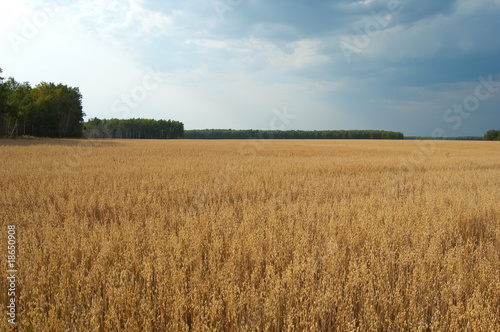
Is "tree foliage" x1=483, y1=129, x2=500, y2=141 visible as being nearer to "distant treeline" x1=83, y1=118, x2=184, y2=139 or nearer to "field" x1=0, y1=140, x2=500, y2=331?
"field" x1=0, y1=140, x2=500, y2=331

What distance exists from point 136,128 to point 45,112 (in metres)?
62.7

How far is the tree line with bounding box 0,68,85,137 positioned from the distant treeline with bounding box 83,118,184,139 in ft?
143

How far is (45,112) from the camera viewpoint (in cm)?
6350

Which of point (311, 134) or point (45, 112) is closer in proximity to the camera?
point (45, 112)

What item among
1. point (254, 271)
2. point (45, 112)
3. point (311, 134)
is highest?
point (311, 134)

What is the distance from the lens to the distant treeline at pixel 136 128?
12204cm

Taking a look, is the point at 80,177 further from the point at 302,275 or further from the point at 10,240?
the point at 302,275

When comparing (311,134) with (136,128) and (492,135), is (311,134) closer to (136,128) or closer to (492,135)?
(492,135)

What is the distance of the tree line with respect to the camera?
2293 inches

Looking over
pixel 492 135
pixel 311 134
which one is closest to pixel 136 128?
pixel 311 134

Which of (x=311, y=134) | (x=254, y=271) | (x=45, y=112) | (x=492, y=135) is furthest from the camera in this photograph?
(x=311, y=134)

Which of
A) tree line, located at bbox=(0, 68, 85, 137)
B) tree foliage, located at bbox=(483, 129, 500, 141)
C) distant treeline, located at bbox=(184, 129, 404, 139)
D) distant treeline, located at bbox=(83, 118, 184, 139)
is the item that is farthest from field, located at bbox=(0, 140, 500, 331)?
tree foliage, located at bbox=(483, 129, 500, 141)

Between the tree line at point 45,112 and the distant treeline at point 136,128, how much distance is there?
143 ft

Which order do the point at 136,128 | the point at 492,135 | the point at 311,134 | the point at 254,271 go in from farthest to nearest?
the point at 311,134 < the point at 136,128 < the point at 492,135 < the point at 254,271
